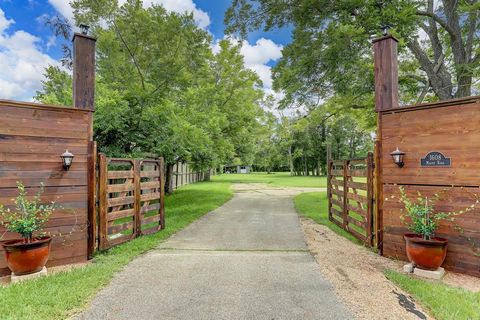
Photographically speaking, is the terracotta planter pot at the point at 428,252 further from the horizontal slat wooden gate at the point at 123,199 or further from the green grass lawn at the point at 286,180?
the green grass lawn at the point at 286,180

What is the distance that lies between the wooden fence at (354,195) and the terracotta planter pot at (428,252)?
1.30m

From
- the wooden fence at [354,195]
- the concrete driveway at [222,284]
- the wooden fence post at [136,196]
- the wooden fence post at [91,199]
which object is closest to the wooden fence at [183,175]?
the wooden fence at [354,195]

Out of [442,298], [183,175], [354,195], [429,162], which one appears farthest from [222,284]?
[183,175]

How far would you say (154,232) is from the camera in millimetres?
6320

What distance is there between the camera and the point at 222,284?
354 centimetres

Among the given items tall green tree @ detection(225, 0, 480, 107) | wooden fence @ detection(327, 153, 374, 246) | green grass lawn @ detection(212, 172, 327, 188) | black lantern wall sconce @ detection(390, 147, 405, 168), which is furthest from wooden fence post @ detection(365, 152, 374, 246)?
green grass lawn @ detection(212, 172, 327, 188)

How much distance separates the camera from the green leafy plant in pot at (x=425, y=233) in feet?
12.7

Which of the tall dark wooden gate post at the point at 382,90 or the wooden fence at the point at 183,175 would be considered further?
the wooden fence at the point at 183,175

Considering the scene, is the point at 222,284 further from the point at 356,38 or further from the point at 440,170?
the point at 356,38

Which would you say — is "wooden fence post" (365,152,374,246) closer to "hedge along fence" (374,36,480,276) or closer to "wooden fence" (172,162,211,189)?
"hedge along fence" (374,36,480,276)

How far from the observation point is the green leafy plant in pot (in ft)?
12.7

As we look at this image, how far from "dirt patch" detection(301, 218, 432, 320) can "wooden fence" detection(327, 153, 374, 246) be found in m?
0.48

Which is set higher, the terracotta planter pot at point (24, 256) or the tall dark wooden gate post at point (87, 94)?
the tall dark wooden gate post at point (87, 94)

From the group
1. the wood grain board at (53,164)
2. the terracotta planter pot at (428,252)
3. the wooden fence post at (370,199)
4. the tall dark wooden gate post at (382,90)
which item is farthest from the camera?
the wooden fence post at (370,199)
